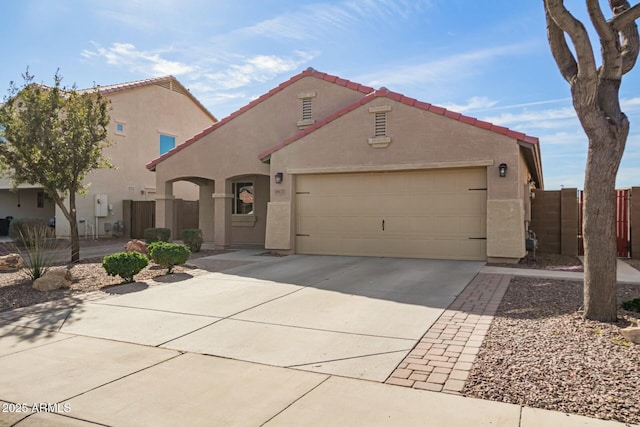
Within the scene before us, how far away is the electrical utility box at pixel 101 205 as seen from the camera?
21.8m

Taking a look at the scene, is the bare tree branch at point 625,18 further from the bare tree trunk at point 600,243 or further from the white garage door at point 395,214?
the white garage door at point 395,214

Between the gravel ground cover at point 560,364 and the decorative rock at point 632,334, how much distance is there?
2.6 inches

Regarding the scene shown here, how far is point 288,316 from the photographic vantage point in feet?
22.7

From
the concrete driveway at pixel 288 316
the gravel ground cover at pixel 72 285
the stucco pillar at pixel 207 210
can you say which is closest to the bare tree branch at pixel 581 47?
the concrete driveway at pixel 288 316

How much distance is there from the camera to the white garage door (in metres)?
12.5

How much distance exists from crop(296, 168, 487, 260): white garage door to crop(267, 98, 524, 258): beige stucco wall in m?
0.37

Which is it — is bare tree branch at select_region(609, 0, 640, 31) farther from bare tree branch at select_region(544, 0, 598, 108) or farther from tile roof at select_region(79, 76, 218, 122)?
tile roof at select_region(79, 76, 218, 122)

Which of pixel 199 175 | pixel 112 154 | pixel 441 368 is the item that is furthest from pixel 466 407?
pixel 112 154

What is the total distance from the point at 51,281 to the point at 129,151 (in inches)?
603

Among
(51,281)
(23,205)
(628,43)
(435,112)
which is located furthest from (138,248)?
(23,205)

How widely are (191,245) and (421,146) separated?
26.3ft

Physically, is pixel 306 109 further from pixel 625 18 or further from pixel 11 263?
pixel 625 18

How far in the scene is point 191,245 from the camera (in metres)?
15.5

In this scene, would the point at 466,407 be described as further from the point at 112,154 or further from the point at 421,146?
the point at 112,154
